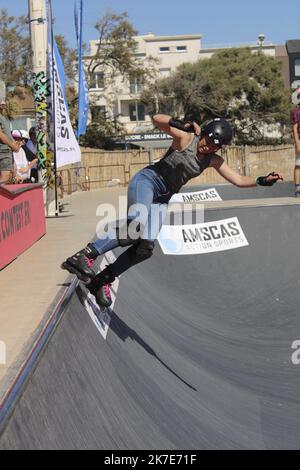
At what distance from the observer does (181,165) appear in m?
4.55

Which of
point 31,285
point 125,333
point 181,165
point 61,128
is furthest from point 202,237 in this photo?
point 61,128

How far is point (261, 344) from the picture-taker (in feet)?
17.7

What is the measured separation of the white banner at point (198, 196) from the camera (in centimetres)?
1350

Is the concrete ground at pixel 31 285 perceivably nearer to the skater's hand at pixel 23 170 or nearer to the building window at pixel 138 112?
the skater's hand at pixel 23 170

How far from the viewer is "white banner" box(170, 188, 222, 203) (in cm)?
1350

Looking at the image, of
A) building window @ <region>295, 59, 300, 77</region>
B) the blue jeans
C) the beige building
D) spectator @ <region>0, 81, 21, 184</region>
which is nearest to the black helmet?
the blue jeans

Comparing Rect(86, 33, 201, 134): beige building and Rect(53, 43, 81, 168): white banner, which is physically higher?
Rect(86, 33, 201, 134): beige building

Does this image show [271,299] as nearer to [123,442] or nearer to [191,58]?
[123,442]

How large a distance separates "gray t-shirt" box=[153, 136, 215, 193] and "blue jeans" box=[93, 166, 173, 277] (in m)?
0.06

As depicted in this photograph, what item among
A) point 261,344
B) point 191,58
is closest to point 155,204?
point 261,344

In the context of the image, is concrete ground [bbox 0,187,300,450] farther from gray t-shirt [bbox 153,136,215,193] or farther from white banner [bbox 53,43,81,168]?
white banner [bbox 53,43,81,168]

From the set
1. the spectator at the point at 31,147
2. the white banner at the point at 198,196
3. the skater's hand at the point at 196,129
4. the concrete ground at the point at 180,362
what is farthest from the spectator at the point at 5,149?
the white banner at the point at 198,196

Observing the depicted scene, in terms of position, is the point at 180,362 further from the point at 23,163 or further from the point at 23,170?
the point at 23,163

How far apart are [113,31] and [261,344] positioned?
3997 centimetres
